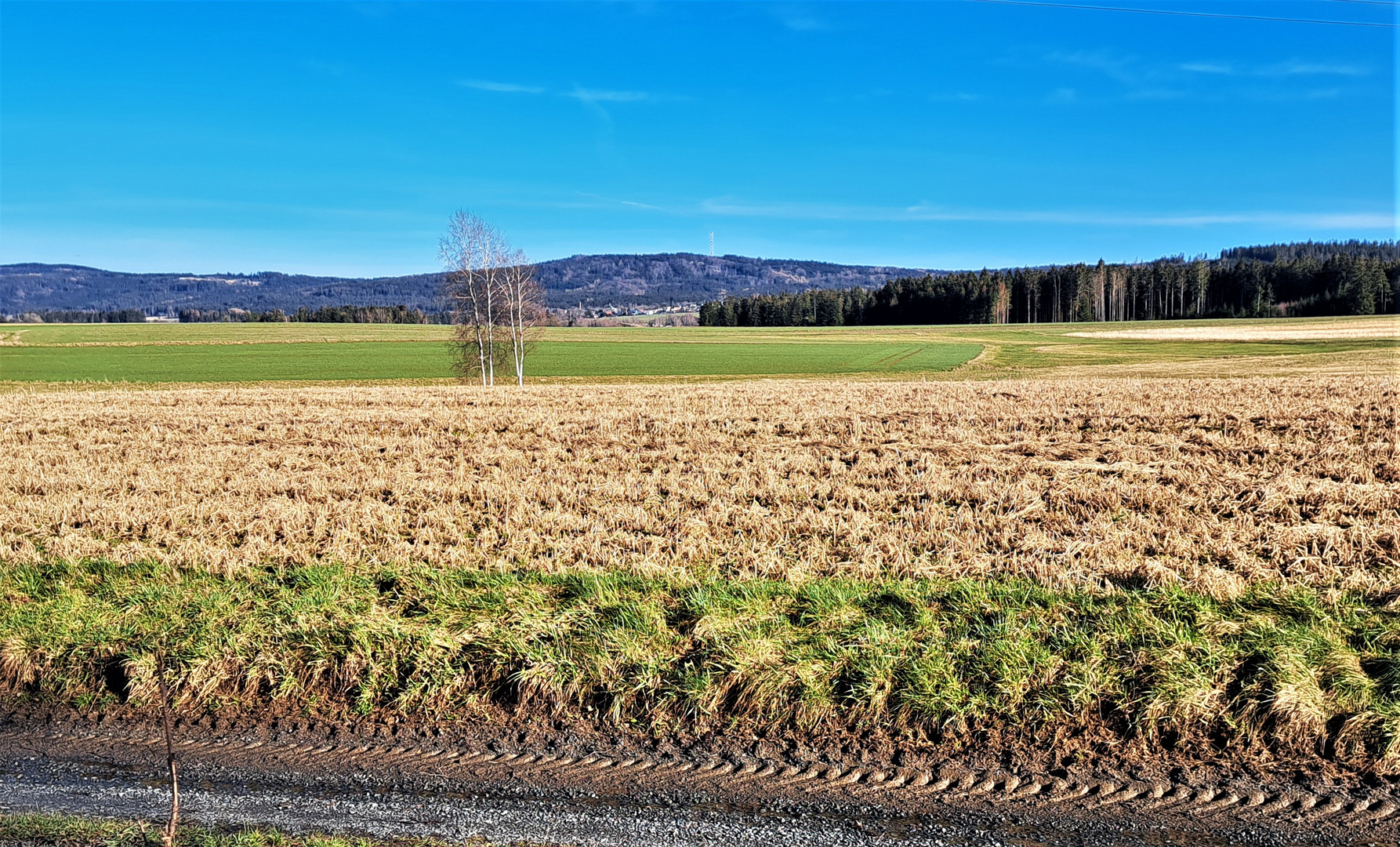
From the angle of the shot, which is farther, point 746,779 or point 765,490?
point 765,490

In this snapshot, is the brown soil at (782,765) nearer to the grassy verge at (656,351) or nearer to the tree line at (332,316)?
the grassy verge at (656,351)

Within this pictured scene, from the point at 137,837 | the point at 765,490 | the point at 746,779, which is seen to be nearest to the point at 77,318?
the point at 765,490

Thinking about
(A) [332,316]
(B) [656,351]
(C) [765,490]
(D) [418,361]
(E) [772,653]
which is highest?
(A) [332,316]

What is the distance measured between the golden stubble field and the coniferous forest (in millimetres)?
130261

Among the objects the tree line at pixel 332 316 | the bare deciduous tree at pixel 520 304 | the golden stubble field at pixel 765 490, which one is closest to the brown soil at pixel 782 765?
the golden stubble field at pixel 765 490

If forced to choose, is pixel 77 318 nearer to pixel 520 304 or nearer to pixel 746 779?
pixel 520 304

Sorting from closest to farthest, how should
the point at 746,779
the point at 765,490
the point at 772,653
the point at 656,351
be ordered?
the point at 746,779 < the point at 772,653 < the point at 765,490 < the point at 656,351

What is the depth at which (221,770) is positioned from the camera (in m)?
5.14

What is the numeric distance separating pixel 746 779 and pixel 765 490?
7.01m

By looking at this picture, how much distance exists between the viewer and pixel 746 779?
4992mm

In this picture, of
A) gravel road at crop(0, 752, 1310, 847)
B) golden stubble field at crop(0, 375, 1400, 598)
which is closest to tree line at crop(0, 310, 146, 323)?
golden stubble field at crop(0, 375, 1400, 598)

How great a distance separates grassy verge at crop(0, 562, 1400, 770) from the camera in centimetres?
539

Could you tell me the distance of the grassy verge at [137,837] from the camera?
13.8 ft

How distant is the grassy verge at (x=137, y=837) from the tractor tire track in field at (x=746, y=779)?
71 centimetres
